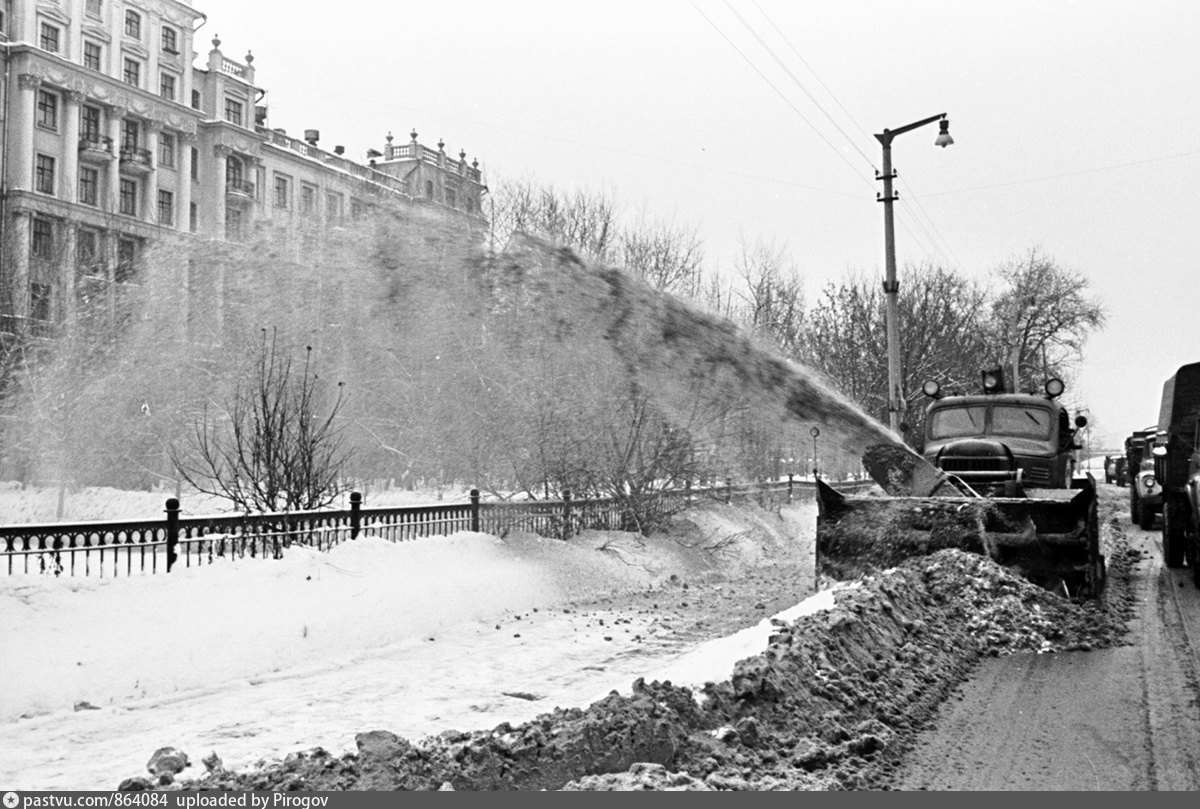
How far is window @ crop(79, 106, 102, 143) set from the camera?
147 ft

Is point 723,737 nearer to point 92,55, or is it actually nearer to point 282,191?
point 92,55

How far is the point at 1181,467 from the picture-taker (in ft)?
49.9

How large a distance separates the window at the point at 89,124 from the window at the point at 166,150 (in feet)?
13.7

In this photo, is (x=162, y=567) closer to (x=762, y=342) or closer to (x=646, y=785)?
(x=646, y=785)

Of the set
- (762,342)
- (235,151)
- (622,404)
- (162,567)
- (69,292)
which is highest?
(235,151)

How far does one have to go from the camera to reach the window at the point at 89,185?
44031mm

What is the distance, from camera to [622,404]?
17000 mm

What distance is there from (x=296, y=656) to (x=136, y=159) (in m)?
43.7

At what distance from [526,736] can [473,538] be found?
8.78 metres

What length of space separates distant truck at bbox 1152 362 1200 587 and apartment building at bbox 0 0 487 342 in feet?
58.9

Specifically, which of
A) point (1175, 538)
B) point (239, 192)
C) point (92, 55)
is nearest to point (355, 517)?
point (1175, 538)

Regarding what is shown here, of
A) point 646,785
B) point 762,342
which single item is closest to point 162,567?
point 646,785

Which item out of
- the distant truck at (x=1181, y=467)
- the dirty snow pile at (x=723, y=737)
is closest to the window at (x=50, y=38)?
the distant truck at (x=1181, y=467)

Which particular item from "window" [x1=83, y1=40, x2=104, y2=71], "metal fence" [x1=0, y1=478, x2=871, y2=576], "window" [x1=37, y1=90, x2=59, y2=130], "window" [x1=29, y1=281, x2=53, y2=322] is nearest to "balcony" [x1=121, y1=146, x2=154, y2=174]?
"window" [x1=83, y1=40, x2=104, y2=71]
